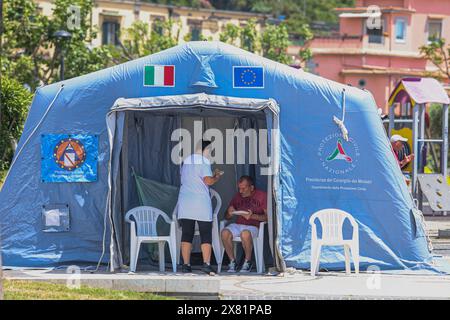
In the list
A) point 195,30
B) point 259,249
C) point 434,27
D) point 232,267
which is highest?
point 434,27

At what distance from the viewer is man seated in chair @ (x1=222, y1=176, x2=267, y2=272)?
16406 mm

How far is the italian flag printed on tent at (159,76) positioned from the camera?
1652cm

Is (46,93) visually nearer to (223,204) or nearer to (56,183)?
(56,183)

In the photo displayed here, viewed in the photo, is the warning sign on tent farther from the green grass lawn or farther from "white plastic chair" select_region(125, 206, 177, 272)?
the green grass lawn

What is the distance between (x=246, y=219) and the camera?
1644cm

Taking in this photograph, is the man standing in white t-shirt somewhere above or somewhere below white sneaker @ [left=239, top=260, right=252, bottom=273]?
above

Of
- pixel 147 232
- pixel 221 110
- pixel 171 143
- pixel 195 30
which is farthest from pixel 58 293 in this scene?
pixel 195 30

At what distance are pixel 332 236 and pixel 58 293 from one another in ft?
16.5

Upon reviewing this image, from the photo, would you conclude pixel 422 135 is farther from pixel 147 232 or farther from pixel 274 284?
pixel 274 284

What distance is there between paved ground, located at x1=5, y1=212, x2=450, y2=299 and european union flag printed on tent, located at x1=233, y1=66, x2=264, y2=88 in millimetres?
2526

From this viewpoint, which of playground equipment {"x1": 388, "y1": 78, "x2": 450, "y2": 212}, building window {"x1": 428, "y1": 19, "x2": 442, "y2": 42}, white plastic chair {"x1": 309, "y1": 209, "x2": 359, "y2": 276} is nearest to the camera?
white plastic chair {"x1": 309, "y1": 209, "x2": 359, "y2": 276}

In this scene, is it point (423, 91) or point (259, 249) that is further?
point (423, 91)

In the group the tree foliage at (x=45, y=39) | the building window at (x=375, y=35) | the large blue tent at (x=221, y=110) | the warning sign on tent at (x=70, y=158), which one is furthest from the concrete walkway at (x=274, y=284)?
the building window at (x=375, y=35)

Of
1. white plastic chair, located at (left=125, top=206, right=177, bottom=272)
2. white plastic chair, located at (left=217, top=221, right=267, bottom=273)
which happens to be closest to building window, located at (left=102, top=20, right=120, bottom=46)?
white plastic chair, located at (left=125, top=206, right=177, bottom=272)
